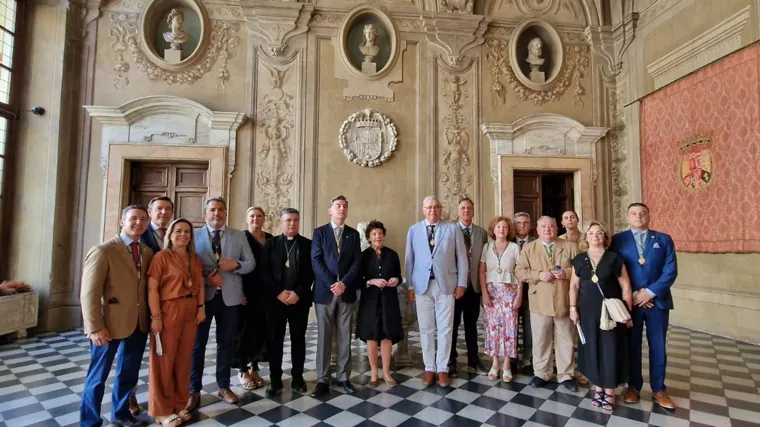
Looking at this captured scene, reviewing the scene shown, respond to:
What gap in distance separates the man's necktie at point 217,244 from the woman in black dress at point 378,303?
124cm

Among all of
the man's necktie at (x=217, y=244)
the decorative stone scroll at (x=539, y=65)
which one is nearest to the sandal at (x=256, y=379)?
the man's necktie at (x=217, y=244)

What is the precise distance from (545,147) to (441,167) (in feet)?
6.34

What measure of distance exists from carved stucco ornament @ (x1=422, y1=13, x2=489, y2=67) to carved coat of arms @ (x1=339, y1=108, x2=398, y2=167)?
5.59 ft

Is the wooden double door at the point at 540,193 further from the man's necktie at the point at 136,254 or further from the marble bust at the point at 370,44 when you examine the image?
the man's necktie at the point at 136,254

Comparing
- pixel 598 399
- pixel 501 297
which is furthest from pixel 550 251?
pixel 598 399

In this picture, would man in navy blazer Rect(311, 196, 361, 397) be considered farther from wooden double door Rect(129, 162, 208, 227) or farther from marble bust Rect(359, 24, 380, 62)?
marble bust Rect(359, 24, 380, 62)

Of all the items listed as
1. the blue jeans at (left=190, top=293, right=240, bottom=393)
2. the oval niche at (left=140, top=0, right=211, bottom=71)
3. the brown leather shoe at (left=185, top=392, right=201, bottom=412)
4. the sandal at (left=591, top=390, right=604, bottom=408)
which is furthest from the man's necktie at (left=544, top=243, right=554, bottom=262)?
the oval niche at (left=140, top=0, right=211, bottom=71)

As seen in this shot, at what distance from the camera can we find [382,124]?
6953 mm

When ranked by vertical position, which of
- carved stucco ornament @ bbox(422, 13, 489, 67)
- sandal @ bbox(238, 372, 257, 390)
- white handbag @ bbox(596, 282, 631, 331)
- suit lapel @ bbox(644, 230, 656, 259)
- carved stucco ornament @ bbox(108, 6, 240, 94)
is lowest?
sandal @ bbox(238, 372, 257, 390)

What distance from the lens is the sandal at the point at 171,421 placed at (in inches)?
111

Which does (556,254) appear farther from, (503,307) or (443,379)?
Answer: (443,379)

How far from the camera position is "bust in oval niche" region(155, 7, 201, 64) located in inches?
264

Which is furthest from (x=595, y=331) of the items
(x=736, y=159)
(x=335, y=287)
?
(x=736, y=159)

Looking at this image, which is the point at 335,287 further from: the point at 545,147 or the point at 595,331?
the point at 545,147
